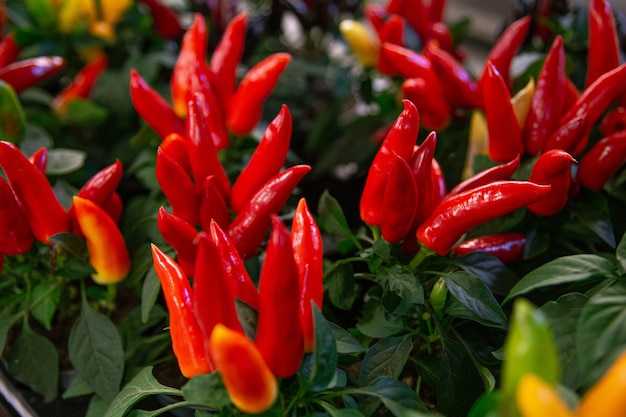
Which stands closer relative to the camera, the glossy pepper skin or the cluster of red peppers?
the glossy pepper skin

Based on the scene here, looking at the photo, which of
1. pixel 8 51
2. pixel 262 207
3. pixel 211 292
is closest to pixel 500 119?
pixel 262 207

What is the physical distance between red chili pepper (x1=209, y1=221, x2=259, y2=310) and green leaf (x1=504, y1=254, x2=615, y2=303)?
229mm

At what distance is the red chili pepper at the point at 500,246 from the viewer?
0.74 meters

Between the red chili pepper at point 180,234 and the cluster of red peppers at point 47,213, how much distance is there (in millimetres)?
132

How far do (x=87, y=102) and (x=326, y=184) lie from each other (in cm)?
43

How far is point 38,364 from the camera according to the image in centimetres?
81

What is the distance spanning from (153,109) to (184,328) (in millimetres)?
376

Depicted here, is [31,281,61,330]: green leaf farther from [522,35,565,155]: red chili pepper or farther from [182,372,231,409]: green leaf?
Answer: [522,35,565,155]: red chili pepper

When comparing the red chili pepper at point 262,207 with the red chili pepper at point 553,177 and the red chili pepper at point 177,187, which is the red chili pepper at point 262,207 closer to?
the red chili pepper at point 177,187

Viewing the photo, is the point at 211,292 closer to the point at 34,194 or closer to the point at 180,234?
the point at 180,234

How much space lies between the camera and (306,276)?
0.59 metres

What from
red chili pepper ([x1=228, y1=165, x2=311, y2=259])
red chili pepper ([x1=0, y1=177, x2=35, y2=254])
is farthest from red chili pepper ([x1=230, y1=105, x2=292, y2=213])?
red chili pepper ([x1=0, y1=177, x2=35, y2=254])

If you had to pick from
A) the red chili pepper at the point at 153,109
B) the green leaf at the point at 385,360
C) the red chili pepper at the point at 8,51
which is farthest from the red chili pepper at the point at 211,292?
the red chili pepper at the point at 8,51

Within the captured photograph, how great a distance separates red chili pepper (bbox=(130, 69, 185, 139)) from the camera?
86 centimetres
